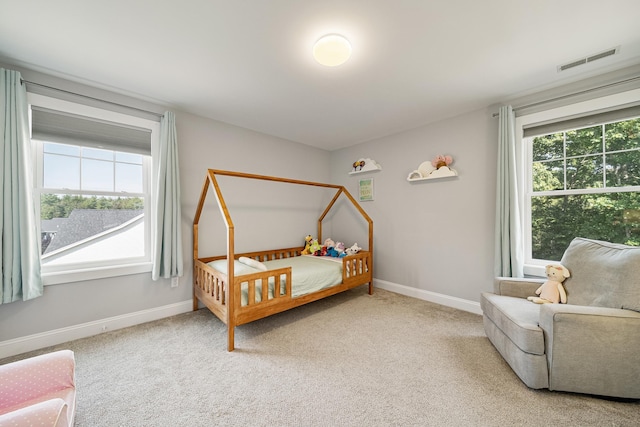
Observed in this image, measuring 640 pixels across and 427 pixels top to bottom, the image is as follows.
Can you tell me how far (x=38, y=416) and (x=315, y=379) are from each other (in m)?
1.34

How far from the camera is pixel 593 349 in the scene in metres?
1.41

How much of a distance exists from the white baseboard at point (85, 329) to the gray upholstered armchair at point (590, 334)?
315 centimetres

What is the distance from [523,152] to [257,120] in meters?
3.02

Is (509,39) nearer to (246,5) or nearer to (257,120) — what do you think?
(246,5)

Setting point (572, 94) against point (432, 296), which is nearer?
point (572, 94)

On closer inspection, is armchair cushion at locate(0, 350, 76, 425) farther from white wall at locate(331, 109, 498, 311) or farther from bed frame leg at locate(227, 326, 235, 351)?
white wall at locate(331, 109, 498, 311)

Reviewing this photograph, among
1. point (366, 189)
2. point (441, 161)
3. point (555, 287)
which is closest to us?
point (555, 287)

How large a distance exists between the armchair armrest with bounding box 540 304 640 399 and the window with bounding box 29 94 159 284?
3.48 metres

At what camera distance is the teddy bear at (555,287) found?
5.88ft

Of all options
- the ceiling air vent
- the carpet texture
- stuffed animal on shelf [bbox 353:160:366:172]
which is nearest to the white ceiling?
the ceiling air vent

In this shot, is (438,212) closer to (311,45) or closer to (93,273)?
(311,45)

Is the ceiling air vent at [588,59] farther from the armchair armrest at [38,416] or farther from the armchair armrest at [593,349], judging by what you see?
the armchair armrest at [38,416]

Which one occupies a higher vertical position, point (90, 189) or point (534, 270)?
point (90, 189)

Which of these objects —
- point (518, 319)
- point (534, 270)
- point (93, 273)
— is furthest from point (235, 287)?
point (534, 270)
